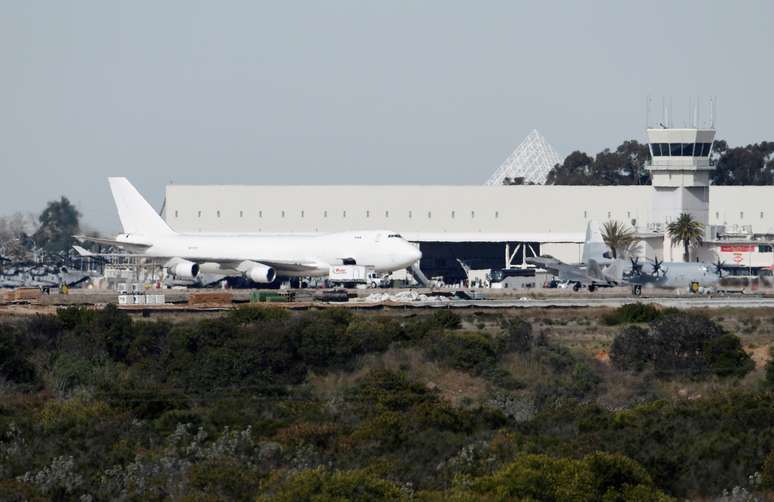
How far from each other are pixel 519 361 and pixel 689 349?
7.10m

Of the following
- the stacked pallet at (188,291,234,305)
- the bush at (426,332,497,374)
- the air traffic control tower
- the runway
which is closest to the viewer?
the bush at (426,332,497,374)

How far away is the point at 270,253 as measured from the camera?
331 feet

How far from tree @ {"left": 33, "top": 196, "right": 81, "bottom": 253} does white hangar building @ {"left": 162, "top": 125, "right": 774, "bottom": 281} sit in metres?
25.7

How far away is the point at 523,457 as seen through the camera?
3055 cm

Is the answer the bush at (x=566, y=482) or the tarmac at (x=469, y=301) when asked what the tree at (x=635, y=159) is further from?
the bush at (x=566, y=482)

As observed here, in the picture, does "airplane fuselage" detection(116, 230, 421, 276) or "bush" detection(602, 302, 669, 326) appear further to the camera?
"airplane fuselage" detection(116, 230, 421, 276)

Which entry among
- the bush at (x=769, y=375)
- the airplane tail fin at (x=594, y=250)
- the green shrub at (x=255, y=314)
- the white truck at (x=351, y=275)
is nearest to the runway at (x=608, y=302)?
the green shrub at (x=255, y=314)

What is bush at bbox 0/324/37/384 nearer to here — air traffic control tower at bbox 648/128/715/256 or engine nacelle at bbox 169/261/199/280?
engine nacelle at bbox 169/261/199/280

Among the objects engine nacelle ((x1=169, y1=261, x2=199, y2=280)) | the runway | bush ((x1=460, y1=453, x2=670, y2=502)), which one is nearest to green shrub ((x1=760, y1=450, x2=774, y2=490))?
bush ((x1=460, y1=453, x2=670, y2=502))

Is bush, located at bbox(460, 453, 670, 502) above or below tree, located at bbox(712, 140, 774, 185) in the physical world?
below

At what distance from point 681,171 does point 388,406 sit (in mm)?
82774

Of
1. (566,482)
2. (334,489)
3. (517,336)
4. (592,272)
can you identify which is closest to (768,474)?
(566,482)

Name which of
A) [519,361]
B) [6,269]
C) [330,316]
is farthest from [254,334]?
[6,269]

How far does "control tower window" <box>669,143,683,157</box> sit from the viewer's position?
4690 inches
